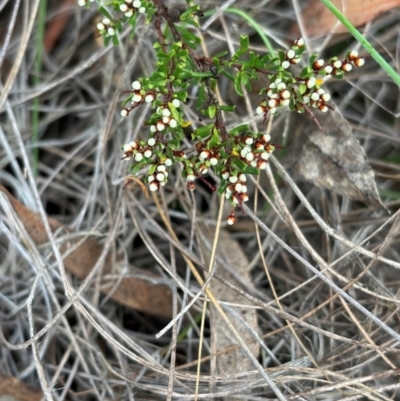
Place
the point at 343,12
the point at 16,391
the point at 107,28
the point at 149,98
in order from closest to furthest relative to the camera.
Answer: the point at 149,98 < the point at 107,28 < the point at 16,391 < the point at 343,12

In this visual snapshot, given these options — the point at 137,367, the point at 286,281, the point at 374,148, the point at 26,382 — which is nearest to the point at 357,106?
the point at 374,148

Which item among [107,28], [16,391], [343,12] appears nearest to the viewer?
Answer: [107,28]

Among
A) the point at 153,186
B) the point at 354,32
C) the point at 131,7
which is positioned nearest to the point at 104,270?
the point at 153,186

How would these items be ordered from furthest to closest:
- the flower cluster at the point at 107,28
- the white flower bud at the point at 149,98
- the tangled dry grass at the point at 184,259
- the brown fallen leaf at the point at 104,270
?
the brown fallen leaf at the point at 104,270 → the tangled dry grass at the point at 184,259 → the flower cluster at the point at 107,28 → the white flower bud at the point at 149,98

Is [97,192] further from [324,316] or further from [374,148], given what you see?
[374,148]

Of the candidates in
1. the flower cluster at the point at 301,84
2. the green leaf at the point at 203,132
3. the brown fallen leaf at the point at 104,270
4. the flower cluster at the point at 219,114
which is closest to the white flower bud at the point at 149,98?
the flower cluster at the point at 219,114

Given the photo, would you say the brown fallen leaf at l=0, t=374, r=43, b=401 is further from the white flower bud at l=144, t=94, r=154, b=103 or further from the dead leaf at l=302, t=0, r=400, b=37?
the dead leaf at l=302, t=0, r=400, b=37

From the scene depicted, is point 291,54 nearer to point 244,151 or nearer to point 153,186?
point 244,151

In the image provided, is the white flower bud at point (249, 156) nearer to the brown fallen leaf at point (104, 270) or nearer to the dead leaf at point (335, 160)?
the dead leaf at point (335, 160)
